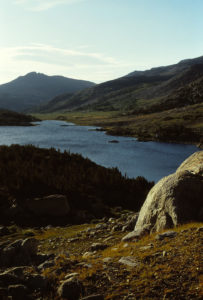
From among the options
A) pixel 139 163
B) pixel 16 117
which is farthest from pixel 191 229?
pixel 16 117

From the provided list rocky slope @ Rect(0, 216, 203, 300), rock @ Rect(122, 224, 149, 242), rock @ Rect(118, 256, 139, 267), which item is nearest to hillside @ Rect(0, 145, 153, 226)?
rock @ Rect(122, 224, 149, 242)

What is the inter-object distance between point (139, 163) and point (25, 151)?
26981mm

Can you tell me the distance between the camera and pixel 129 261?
8258mm

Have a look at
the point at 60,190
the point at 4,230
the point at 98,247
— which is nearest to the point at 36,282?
the point at 98,247

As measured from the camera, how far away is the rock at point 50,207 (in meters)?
19.7

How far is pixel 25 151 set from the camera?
31312 millimetres

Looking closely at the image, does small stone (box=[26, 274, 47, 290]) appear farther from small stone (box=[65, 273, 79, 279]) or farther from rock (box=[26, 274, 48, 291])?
small stone (box=[65, 273, 79, 279])

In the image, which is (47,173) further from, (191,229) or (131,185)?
(191,229)

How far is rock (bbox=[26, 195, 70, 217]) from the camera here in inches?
774

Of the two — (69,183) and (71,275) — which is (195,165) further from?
(69,183)

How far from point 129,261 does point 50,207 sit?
1244 cm

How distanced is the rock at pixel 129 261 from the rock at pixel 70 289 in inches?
69.8

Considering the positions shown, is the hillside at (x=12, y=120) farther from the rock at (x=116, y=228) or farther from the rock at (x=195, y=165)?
the rock at (x=195, y=165)

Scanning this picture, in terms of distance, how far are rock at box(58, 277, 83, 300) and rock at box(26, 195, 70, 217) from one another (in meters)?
12.9
